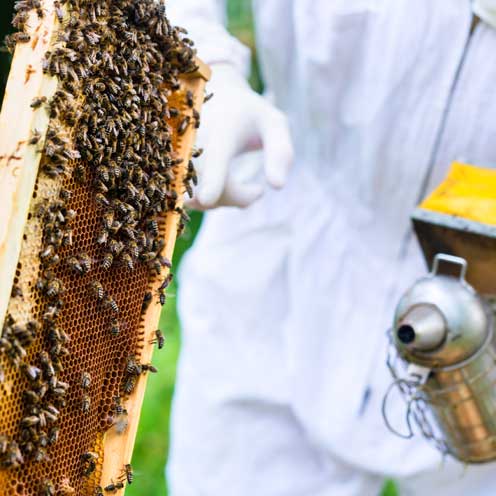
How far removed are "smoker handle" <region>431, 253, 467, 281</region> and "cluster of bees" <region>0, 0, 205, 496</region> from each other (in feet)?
2.63

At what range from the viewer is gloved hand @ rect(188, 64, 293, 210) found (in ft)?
7.91

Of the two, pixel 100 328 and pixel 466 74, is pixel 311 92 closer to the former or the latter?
pixel 466 74

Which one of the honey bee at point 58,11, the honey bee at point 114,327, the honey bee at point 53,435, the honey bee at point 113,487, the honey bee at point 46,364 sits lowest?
the honey bee at point 113,487

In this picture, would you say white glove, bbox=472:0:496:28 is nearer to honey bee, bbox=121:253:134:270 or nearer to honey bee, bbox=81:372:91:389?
honey bee, bbox=121:253:134:270

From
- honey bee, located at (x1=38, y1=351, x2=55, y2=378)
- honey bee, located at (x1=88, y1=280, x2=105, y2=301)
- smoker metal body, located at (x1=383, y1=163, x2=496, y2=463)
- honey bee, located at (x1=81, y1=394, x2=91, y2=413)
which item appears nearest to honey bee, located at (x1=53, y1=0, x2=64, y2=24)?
honey bee, located at (x1=88, y1=280, x2=105, y2=301)

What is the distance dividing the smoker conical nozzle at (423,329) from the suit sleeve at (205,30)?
1.04m

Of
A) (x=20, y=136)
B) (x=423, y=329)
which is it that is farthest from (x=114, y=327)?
(x=423, y=329)

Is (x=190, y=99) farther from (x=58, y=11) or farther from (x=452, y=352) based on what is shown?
(x=452, y=352)

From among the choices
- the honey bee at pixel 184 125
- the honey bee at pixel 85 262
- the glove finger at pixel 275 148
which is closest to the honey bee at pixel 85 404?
the honey bee at pixel 85 262

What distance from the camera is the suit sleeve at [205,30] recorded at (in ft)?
8.63

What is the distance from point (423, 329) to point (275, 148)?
28.4 inches

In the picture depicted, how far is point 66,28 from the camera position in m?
1.69

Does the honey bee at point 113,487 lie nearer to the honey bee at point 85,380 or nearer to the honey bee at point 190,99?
the honey bee at point 85,380

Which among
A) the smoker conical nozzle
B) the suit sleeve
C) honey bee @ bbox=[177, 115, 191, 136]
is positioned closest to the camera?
honey bee @ bbox=[177, 115, 191, 136]
